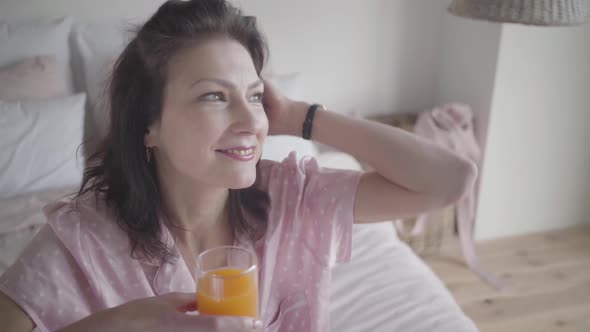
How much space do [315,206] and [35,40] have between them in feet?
5.08

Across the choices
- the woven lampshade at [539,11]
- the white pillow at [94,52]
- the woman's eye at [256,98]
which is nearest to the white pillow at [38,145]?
the white pillow at [94,52]

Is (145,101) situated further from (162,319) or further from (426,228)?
(426,228)

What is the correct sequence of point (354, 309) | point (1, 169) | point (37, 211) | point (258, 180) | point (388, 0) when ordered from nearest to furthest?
point (258, 180), point (354, 309), point (37, 211), point (1, 169), point (388, 0)

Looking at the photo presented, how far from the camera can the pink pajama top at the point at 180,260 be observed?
0.95 m

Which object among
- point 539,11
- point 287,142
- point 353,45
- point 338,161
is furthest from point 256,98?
point 353,45

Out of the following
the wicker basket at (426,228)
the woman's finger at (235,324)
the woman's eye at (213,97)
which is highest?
the woman's eye at (213,97)

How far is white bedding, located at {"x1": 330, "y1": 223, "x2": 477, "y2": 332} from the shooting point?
1334 millimetres

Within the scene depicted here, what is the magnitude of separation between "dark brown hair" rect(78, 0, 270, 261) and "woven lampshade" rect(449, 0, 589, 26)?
0.55m

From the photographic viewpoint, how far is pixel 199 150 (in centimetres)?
99

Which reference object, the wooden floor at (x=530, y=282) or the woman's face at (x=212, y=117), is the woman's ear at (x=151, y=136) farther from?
the wooden floor at (x=530, y=282)

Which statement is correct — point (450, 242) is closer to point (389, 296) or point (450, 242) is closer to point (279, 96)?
point (389, 296)

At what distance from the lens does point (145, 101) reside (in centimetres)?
107

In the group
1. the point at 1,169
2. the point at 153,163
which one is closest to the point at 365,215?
the point at 153,163

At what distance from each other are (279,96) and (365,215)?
38 cm
